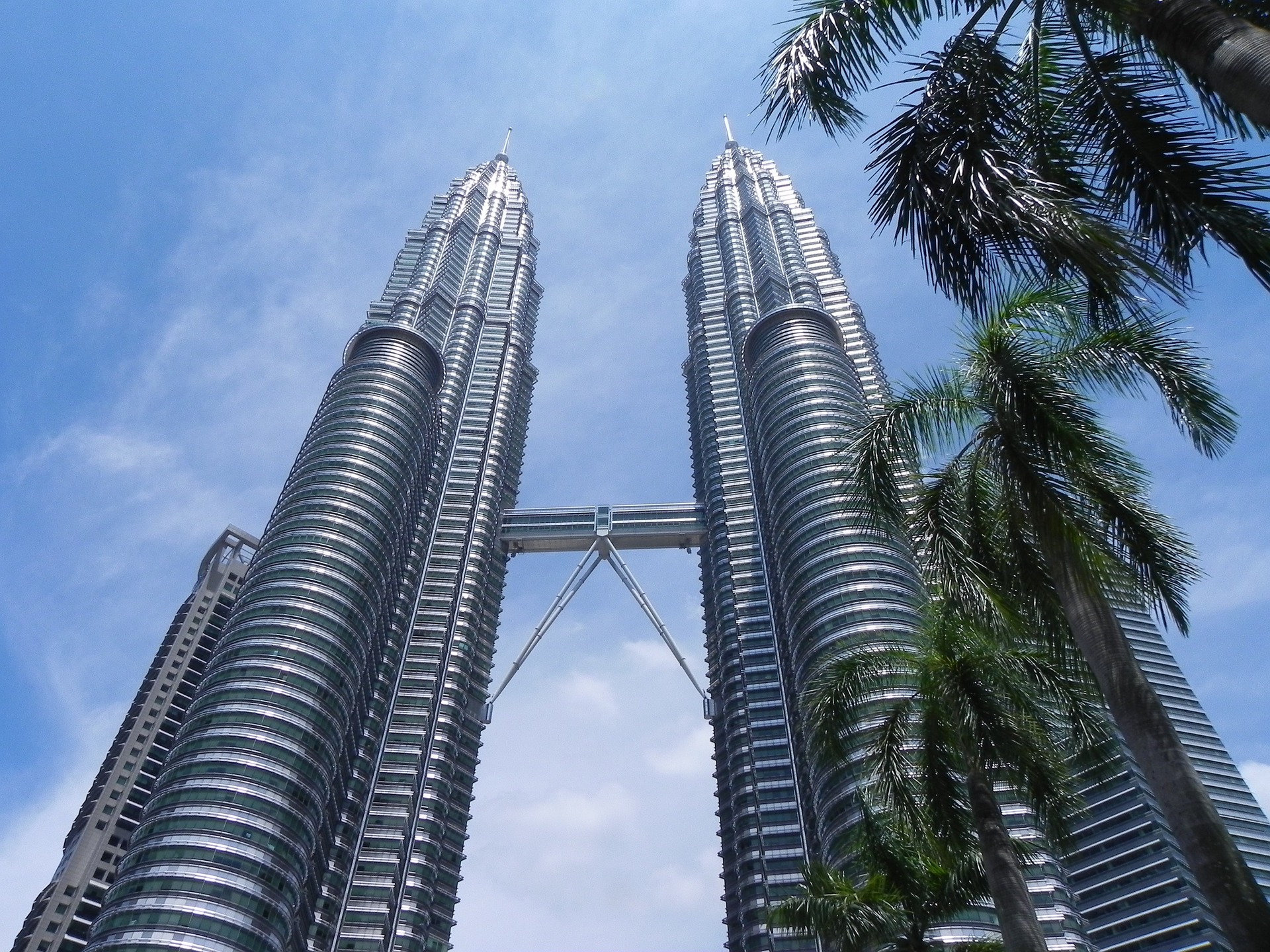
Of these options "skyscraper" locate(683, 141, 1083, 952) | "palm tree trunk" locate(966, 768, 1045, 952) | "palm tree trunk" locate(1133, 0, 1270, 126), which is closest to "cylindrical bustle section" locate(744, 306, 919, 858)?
"skyscraper" locate(683, 141, 1083, 952)

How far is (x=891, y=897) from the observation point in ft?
81.3

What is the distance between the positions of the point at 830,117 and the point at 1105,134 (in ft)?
13.4

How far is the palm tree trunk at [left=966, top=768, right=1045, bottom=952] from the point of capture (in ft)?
57.9

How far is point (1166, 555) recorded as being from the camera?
53.6 feet

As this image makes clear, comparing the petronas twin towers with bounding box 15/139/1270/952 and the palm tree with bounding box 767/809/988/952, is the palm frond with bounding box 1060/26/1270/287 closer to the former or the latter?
the palm tree with bounding box 767/809/988/952

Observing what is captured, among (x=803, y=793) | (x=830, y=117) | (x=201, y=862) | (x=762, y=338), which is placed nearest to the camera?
(x=830, y=117)

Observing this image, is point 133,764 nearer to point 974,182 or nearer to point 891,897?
point 891,897

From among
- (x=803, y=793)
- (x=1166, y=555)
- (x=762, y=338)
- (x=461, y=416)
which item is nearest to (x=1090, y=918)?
(x=803, y=793)

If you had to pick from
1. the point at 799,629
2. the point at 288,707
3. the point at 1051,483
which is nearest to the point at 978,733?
the point at 1051,483

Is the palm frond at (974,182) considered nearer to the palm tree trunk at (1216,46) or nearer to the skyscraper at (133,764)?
the palm tree trunk at (1216,46)

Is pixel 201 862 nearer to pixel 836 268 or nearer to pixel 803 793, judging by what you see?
pixel 803 793

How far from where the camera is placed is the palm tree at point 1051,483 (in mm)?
14789

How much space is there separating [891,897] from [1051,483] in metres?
14.0

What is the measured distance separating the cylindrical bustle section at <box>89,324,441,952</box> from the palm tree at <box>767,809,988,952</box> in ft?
230
